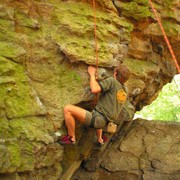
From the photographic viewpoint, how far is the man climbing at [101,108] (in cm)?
551

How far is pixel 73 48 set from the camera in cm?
582

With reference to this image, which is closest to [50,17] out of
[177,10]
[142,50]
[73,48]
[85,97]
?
[73,48]

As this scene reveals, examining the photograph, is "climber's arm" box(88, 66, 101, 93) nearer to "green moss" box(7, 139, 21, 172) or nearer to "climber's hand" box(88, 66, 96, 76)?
"climber's hand" box(88, 66, 96, 76)

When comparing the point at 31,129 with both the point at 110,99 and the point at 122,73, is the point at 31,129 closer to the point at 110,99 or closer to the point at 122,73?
the point at 110,99

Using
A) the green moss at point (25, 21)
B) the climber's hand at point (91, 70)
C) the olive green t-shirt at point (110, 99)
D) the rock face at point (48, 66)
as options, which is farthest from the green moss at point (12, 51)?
the olive green t-shirt at point (110, 99)

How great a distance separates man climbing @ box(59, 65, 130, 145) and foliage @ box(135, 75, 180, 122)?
62.5 ft

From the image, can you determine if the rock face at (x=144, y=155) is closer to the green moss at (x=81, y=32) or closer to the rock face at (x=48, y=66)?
the rock face at (x=48, y=66)

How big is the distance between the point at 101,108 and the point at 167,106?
20.3 m

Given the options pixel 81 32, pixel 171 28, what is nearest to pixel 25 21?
pixel 81 32

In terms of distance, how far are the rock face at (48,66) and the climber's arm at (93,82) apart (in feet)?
0.47

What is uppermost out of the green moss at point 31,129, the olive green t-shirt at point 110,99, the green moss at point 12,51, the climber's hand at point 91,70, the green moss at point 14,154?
the green moss at point 12,51

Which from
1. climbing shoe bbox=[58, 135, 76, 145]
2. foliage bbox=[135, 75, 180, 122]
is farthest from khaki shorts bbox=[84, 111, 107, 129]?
foliage bbox=[135, 75, 180, 122]

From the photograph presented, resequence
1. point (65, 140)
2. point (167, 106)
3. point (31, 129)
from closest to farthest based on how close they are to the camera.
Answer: point (31, 129), point (65, 140), point (167, 106)

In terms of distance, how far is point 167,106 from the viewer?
24.8 m
